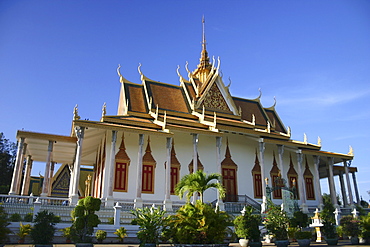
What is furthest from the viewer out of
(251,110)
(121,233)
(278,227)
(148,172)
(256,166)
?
(251,110)

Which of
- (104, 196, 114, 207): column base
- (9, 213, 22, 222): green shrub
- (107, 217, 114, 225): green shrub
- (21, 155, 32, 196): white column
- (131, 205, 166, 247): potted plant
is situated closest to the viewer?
(131, 205, 166, 247): potted plant

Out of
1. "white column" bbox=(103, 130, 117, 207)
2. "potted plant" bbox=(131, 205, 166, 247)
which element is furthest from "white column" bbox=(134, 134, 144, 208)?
"potted plant" bbox=(131, 205, 166, 247)

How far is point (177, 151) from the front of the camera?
70.6ft

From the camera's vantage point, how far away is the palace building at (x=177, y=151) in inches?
728

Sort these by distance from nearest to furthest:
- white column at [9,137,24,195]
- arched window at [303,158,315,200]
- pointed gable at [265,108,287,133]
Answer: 1. white column at [9,137,24,195]
2. arched window at [303,158,315,200]
3. pointed gable at [265,108,287,133]

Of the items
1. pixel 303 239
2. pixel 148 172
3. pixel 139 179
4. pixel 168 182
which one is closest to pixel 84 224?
pixel 139 179

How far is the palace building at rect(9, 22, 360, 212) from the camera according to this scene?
18.5m

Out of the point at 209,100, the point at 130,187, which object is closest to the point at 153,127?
the point at 130,187

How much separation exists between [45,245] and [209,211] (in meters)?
5.00

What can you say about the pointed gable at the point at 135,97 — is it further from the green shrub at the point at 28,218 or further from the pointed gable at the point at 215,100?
the green shrub at the point at 28,218

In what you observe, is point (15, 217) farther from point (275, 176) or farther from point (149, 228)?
point (275, 176)

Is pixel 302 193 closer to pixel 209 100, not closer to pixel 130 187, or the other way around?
pixel 209 100

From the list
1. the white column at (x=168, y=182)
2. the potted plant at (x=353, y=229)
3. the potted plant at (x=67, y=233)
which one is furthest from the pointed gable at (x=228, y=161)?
the potted plant at (x=67, y=233)

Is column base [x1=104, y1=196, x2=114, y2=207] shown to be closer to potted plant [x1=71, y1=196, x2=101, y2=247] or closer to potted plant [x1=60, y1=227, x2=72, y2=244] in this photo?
potted plant [x1=60, y1=227, x2=72, y2=244]
